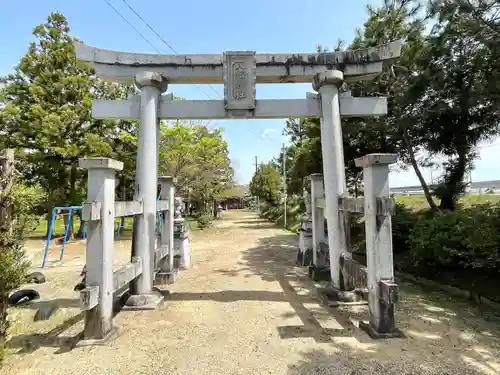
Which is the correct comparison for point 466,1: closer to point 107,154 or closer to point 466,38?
point 466,38

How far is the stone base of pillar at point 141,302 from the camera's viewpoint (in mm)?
4354

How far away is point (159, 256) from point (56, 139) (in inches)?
365

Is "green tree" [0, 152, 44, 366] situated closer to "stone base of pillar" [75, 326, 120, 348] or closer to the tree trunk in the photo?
"stone base of pillar" [75, 326, 120, 348]

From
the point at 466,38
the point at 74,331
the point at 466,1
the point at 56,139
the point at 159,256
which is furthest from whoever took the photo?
the point at 56,139

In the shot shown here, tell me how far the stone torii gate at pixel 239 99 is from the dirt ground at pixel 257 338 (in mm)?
937

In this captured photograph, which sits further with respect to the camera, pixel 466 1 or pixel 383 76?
pixel 383 76

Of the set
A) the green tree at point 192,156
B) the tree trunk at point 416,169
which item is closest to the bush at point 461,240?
the tree trunk at point 416,169

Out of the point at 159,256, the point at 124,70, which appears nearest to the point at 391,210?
the point at 159,256

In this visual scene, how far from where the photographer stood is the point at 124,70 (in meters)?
4.95

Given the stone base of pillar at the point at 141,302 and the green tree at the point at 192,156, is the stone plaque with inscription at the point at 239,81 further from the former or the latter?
the green tree at the point at 192,156

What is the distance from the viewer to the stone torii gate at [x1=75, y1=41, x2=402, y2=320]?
472 centimetres

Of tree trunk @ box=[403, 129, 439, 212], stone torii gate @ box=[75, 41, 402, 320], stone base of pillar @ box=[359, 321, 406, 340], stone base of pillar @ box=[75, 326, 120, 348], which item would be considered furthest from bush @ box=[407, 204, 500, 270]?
stone base of pillar @ box=[75, 326, 120, 348]

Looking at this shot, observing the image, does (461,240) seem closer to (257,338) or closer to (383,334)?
(383,334)

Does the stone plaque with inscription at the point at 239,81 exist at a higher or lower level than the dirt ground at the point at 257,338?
higher
